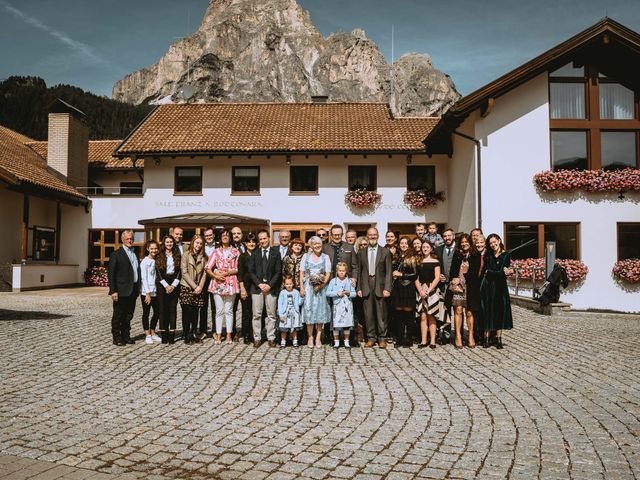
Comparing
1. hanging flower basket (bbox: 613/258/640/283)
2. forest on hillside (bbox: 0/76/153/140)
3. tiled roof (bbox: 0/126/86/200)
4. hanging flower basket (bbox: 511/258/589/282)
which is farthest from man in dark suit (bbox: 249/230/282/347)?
forest on hillside (bbox: 0/76/153/140)

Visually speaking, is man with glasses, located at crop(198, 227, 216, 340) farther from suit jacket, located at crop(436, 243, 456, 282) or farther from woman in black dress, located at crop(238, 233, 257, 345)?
suit jacket, located at crop(436, 243, 456, 282)

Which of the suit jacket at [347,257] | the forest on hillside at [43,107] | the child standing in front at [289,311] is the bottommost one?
the child standing in front at [289,311]

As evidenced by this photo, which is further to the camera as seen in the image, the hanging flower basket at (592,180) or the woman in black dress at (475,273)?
the hanging flower basket at (592,180)

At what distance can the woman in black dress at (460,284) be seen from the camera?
9.06m

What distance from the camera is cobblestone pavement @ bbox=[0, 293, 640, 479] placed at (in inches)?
157

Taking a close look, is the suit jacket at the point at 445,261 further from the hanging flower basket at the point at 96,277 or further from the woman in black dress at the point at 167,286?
the hanging flower basket at the point at 96,277

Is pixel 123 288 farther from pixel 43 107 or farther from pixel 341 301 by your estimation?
pixel 43 107

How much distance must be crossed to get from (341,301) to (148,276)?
3.35m

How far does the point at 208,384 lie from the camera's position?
20.9 feet

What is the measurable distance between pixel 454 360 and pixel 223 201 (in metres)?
16.0

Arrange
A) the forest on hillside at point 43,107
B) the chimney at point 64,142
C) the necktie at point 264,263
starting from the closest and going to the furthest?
the necktie at point 264,263 < the chimney at point 64,142 < the forest on hillside at point 43,107

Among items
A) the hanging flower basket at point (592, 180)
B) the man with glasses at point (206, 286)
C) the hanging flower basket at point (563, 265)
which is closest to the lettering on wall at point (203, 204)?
the hanging flower basket at point (563, 265)

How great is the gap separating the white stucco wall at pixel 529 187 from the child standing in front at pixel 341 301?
9.76 metres

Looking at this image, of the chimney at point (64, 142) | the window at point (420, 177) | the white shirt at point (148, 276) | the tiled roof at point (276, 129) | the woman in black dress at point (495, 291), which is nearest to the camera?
the woman in black dress at point (495, 291)
